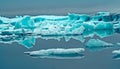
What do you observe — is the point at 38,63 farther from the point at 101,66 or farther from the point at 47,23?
the point at 47,23

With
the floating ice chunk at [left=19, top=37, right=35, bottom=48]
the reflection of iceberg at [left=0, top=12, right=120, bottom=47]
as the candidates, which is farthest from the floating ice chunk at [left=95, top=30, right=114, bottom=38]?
the floating ice chunk at [left=19, top=37, right=35, bottom=48]

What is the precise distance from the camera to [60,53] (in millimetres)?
3104

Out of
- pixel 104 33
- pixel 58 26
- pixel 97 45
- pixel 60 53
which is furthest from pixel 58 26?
pixel 60 53

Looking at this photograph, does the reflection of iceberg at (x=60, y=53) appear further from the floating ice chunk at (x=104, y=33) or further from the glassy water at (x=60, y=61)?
the floating ice chunk at (x=104, y=33)

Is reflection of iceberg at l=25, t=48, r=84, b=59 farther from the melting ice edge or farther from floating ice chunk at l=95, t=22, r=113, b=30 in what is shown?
floating ice chunk at l=95, t=22, r=113, b=30

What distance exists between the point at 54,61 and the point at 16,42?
1325 millimetres

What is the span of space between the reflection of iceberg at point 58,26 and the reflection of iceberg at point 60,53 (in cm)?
104

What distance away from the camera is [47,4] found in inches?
156

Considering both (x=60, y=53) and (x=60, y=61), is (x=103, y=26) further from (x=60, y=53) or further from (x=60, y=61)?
(x=60, y=61)

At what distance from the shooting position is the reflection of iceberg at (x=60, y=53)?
2.98 m

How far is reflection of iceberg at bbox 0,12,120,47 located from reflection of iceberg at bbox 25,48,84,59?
104 cm

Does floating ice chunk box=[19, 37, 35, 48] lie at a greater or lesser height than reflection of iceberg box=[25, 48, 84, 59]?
lesser

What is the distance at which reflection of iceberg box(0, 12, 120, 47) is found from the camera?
14.4ft

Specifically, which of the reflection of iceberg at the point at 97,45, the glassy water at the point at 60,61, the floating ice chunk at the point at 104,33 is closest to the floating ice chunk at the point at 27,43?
the glassy water at the point at 60,61
